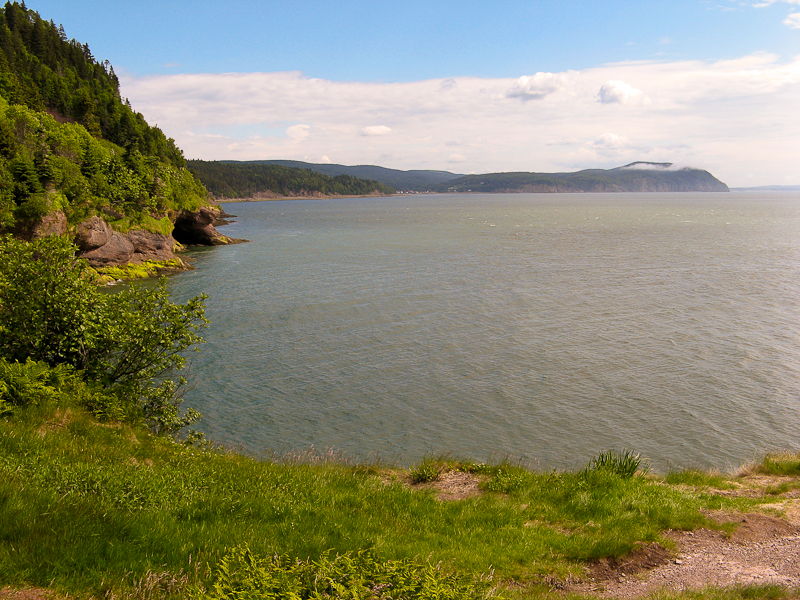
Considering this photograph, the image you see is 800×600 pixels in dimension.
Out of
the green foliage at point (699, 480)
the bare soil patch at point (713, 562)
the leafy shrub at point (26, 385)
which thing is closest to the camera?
the bare soil patch at point (713, 562)

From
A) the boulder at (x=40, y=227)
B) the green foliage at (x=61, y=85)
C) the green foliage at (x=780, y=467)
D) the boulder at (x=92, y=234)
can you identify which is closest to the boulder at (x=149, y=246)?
the boulder at (x=92, y=234)

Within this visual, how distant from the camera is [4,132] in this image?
4669 cm

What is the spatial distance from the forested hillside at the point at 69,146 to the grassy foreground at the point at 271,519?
41.1m

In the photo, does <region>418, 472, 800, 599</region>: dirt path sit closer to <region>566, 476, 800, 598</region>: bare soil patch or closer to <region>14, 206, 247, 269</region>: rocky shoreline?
<region>566, 476, 800, 598</region>: bare soil patch

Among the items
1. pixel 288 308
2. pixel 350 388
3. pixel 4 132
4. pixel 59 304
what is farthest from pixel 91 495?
pixel 4 132

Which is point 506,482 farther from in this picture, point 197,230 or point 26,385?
point 197,230

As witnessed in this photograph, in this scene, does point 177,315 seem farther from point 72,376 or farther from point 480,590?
point 480,590

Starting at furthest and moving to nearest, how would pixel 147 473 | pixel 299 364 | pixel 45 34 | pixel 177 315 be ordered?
1. pixel 45 34
2. pixel 299 364
3. pixel 177 315
4. pixel 147 473

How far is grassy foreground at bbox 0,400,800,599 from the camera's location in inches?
219

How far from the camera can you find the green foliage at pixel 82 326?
12930 millimetres

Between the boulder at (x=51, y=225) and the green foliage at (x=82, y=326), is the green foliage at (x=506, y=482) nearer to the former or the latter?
the green foliage at (x=82, y=326)

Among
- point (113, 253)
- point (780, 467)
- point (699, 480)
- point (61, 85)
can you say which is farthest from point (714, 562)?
point (61, 85)

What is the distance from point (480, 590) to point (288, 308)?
3437cm

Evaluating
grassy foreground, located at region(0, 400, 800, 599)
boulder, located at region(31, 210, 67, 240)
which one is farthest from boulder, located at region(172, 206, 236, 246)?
grassy foreground, located at region(0, 400, 800, 599)
